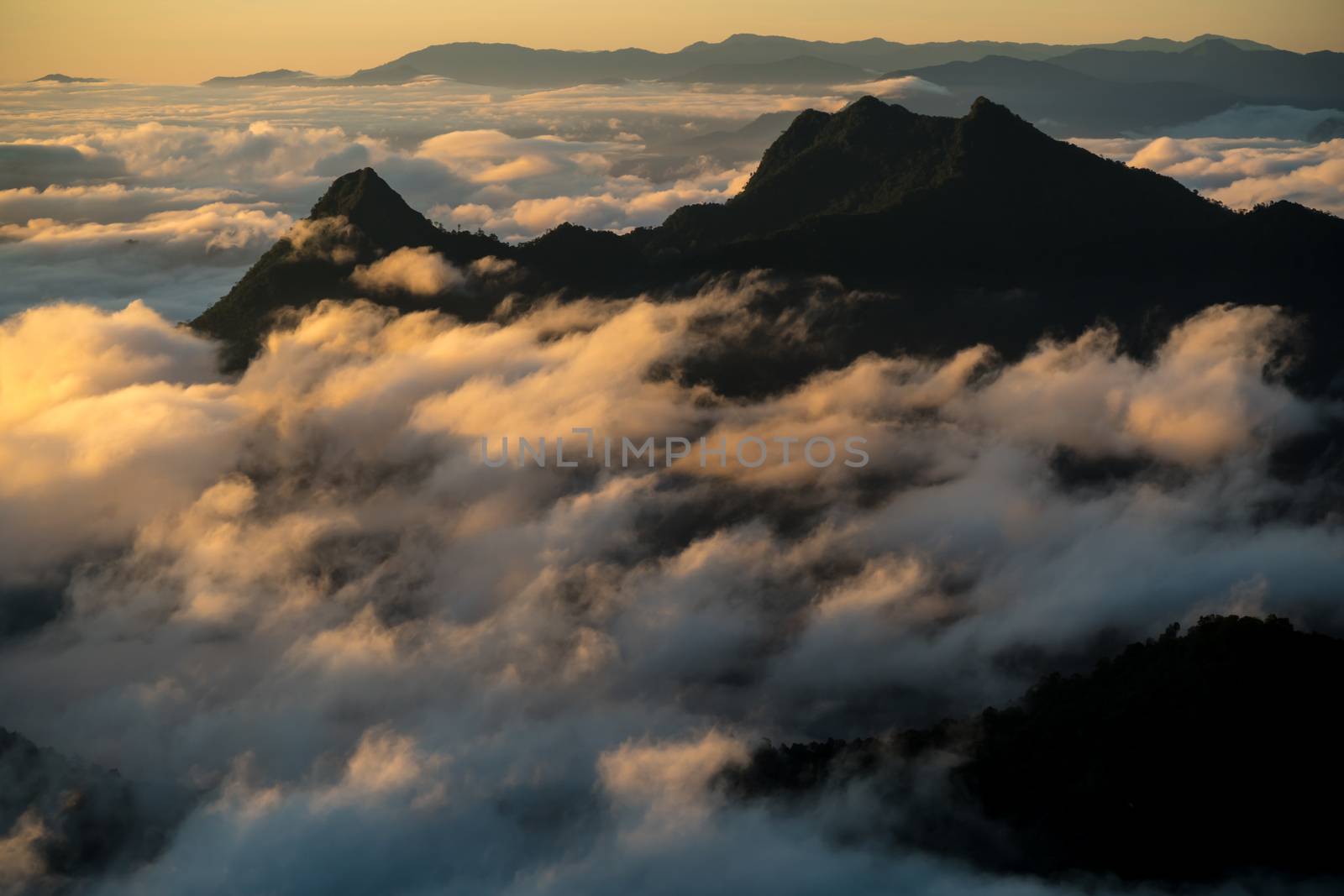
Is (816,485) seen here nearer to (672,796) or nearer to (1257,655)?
(672,796)

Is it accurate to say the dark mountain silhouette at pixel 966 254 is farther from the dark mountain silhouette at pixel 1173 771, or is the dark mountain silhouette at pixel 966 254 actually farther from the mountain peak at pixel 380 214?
the dark mountain silhouette at pixel 1173 771

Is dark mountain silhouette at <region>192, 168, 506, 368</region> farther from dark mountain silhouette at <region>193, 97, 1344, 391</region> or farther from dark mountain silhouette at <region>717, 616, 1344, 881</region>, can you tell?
dark mountain silhouette at <region>717, 616, 1344, 881</region>

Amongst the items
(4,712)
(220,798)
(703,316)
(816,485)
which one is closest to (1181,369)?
(816,485)

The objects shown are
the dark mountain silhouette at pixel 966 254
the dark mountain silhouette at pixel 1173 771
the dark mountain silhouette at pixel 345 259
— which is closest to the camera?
the dark mountain silhouette at pixel 1173 771

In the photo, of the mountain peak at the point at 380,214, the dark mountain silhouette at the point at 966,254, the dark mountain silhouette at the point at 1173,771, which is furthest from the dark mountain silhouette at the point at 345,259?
the dark mountain silhouette at the point at 1173,771

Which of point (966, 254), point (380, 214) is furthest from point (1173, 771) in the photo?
point (380, 214)

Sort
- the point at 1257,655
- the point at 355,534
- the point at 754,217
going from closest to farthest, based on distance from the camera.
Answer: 1. the point at 1257,655
2. the point at 355,534
3. the point at 754,217

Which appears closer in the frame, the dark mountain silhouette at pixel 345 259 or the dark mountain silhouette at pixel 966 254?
the dark mountain silhouette at pixel 966 254

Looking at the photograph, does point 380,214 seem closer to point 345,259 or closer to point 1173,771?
point 345,259
